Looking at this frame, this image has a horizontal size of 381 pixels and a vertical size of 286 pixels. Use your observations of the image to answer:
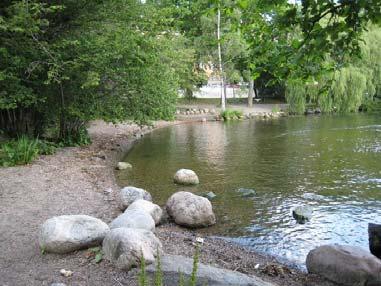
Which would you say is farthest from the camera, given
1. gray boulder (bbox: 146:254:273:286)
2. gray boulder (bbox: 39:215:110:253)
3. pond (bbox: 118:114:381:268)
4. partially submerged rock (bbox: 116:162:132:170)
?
partially submerged rock (bbox: 116:162:132:170)

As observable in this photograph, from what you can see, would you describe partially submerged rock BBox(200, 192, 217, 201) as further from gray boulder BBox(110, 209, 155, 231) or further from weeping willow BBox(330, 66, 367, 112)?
weeping willow BBox(330, 66, 367, 112)

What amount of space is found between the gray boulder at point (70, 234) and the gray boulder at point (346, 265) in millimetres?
3060

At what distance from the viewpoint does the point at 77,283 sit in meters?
4.85

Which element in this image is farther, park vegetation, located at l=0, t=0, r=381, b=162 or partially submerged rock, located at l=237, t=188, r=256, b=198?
park vegetation, located at l=0, t=0, r=381, b=162

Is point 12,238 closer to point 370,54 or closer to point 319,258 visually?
point 319,258

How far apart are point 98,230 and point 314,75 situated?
11.4 feet

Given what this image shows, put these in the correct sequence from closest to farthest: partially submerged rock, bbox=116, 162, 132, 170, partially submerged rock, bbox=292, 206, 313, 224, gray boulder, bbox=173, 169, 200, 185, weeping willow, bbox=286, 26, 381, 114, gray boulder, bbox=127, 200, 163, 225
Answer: gray boulder, bbox=127, 200, 163, 225, partially submerged rock, bbox=292, 206, 313, 224, gray boulder, bbox=173, 169, 200, 185, partially submerged rock, bbox=116, 162, 132, 170, weeping willow, bbox=286, 26, 381, 114

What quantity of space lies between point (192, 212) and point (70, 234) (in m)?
2.93

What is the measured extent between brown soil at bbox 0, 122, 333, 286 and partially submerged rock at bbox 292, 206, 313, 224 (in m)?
1.97

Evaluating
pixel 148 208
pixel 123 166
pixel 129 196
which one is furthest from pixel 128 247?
pixel 123 166

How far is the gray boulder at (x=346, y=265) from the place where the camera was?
5730mm

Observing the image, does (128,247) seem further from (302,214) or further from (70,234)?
(302,214)

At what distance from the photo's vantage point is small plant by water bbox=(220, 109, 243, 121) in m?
29.7

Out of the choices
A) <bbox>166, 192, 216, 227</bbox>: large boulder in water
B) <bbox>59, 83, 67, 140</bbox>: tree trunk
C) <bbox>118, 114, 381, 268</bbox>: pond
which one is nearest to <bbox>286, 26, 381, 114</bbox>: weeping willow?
<bbox>118, 114, 381, 268</bbox>: pond
